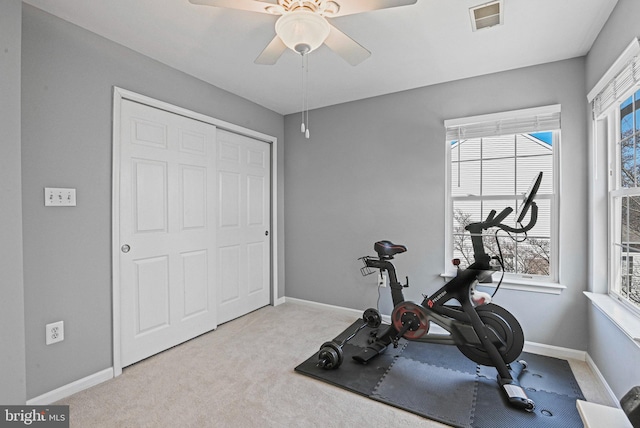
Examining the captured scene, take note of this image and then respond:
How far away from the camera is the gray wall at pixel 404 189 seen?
2.58 m

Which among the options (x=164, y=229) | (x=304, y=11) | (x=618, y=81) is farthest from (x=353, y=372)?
(x=618, y=81)

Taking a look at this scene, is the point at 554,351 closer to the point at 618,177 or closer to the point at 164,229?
the point at 618,177

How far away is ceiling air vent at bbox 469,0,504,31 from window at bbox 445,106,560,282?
3.04 ft

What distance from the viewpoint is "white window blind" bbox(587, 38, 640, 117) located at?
5.57 ft

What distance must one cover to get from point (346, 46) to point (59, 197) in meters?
Answer: 2.10

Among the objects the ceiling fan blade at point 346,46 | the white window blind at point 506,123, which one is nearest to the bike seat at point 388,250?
the white window blind at point 506,123

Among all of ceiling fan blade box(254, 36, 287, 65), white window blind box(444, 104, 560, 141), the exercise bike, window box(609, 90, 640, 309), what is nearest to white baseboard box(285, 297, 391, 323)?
the exercise bike

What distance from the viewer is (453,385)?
2.18 meters

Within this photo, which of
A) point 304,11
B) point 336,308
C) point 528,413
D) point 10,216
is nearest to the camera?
point 304,11

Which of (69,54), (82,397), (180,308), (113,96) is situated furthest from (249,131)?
(82,397)

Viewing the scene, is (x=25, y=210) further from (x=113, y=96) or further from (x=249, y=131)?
(x=249, y=131)

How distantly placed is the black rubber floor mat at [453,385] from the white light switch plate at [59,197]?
2.07 m

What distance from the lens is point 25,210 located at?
1886 mm

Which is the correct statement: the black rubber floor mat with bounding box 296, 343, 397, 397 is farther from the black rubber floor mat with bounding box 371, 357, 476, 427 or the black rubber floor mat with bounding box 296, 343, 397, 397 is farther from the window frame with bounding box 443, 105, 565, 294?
the window frame with bounding box 443, 105, 565, 294
